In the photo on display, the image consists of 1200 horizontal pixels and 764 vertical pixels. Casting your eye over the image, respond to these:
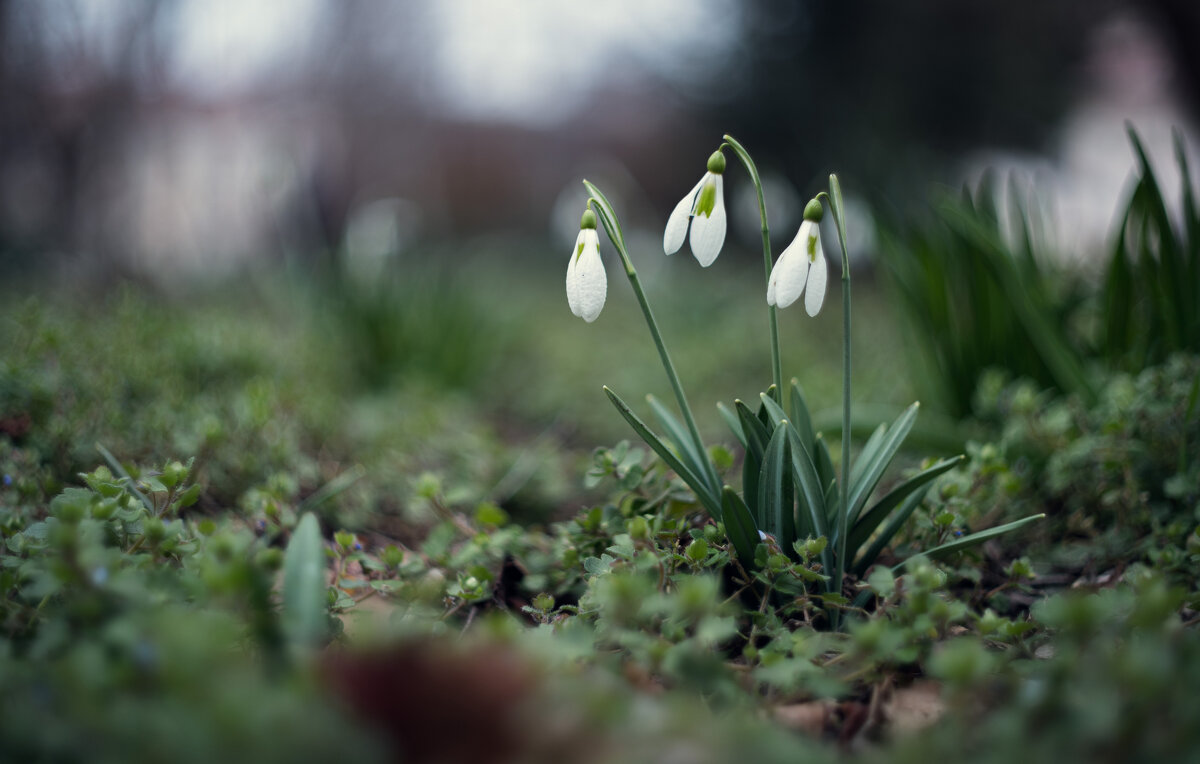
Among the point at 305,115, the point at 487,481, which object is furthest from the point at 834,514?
the point at 305,115

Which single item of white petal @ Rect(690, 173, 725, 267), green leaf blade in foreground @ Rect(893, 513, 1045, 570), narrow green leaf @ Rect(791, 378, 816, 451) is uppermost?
white petal @ Rect(690, 173, 725, 267)

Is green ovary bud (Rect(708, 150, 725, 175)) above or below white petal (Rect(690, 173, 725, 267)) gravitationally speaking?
above

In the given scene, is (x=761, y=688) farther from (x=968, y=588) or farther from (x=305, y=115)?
(x=305, y=115)

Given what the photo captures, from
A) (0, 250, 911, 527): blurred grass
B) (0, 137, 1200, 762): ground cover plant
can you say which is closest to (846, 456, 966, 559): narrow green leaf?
(0, 137, 1200, 762): ground cover plant

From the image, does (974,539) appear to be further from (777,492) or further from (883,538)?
(777,492)

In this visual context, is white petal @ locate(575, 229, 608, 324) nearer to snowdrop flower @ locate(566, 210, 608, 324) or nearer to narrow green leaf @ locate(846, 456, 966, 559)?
snowdrop flower @ locate(566, 210, 608, 324)

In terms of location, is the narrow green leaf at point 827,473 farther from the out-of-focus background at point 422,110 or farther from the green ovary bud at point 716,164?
the out-of-focus background at point 422,110
